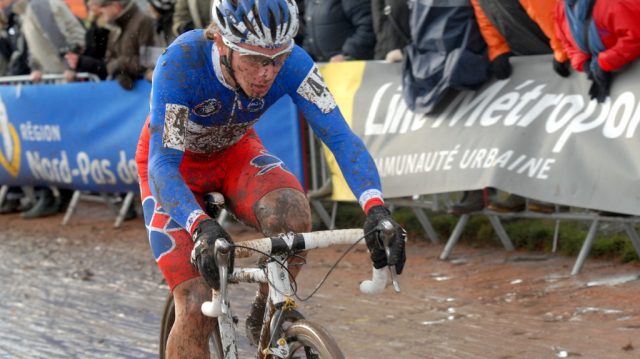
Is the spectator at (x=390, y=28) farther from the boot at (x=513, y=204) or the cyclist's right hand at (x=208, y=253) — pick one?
the cyclist's right hand at (x=208, y=253)

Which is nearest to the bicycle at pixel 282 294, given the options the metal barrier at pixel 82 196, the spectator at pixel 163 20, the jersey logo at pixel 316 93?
the jersey logo at pixel 316 93

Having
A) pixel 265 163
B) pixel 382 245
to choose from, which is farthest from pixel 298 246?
pixel 265 163

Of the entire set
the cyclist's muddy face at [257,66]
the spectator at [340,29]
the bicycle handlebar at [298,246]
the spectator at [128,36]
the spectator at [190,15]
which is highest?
the cyclist's muddy face at [257,66]

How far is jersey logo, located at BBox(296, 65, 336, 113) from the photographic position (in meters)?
4.88

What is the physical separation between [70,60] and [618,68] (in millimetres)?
6933

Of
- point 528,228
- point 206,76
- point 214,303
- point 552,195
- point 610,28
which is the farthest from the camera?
point 528,228

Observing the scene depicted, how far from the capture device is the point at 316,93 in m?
4.91

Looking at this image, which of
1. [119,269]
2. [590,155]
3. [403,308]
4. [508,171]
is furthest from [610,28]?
[119,269]

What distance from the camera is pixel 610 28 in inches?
291

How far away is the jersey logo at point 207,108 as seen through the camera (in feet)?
16.3

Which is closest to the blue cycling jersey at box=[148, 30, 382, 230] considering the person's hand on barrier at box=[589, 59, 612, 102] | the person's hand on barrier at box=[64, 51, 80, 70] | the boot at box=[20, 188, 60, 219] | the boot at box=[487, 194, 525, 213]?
the person's hand on barrier at box=[589, 59, 612, 102]

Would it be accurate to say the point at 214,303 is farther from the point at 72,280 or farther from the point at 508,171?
the point at 72,280

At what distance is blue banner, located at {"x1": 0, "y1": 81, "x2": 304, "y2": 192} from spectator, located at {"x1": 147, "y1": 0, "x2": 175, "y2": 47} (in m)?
0.50

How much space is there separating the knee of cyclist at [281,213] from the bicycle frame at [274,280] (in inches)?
11.1
